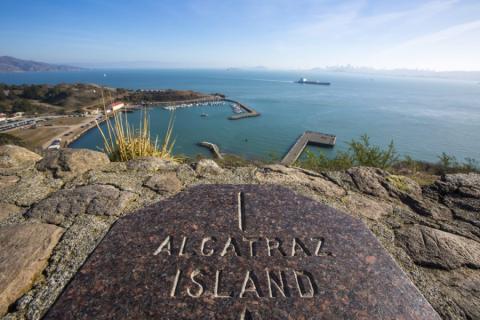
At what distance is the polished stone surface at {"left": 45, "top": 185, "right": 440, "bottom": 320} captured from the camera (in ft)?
3.32

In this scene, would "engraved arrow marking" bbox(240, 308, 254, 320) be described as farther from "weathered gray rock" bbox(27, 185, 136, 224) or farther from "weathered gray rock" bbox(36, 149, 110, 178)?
"weathered gray rock" bbox(36, 149, 110, 178)

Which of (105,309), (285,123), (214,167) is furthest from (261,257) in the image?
(285,123)

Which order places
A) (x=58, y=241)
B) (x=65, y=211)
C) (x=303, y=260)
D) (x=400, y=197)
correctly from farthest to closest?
(x=400, y=197)
(x=65, y=211)
(x=58, y=241)
(x=303, y=260)

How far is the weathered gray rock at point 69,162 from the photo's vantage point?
7.21 ft

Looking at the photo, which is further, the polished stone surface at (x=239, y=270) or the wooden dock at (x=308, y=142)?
the wooden dock at (x=308, y=142)

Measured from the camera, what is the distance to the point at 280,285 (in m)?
1.11

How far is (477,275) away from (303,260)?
0.90 m

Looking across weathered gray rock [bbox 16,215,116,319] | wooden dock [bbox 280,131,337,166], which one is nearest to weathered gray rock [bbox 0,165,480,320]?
weathered gray rock [bbox 16,215,116,319]

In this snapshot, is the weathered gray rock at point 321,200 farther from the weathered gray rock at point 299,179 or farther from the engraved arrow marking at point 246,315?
the engraved arrow marking at point 246,315

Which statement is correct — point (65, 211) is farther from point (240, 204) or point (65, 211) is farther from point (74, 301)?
point (240, 204)

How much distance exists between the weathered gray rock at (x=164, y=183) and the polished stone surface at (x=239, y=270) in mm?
331

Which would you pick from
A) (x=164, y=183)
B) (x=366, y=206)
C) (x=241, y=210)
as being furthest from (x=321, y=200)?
(x=164, y=183)

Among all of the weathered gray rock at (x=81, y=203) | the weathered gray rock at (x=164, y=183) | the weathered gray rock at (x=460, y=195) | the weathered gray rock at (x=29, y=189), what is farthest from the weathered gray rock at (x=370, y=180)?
the weathered gray rock at (x=29, y=189)

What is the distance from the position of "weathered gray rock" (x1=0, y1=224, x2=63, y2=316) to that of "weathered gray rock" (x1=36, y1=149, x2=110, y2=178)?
0.81 meters
